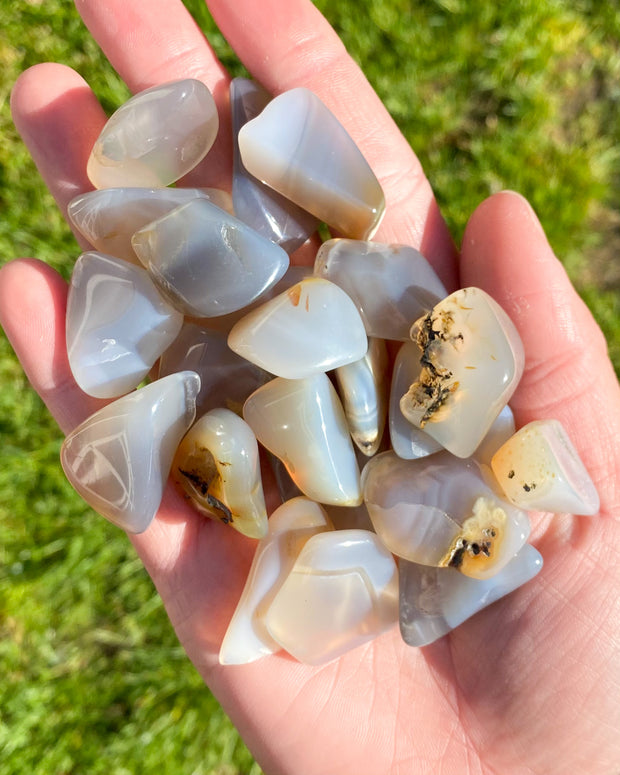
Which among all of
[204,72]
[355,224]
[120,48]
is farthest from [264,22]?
[355,224]

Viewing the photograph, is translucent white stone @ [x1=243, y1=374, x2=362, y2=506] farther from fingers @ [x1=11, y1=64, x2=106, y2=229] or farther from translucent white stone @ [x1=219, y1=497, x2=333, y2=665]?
fingers @ [x1=11, y1=64, x2=106, y2=229]

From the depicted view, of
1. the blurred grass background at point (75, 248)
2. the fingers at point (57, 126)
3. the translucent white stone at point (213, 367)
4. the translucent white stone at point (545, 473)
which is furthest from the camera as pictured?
the blurred grass background at point (75, 248)

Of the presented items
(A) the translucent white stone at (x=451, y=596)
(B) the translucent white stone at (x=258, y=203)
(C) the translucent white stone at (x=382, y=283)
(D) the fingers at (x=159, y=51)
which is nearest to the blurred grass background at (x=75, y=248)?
(D) the fingers at (x=159, y=51)

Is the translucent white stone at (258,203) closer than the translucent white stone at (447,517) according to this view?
No

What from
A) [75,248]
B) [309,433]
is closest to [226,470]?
[309,433]

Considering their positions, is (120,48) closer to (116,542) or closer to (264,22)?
(264,22)

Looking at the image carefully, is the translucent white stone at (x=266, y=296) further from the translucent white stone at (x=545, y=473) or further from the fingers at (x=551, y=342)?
the translucent white stone at (x=545, y=473)

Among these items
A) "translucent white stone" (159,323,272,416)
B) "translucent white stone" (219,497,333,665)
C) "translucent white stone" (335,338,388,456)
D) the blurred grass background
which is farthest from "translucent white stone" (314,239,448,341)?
the blurred grass background
